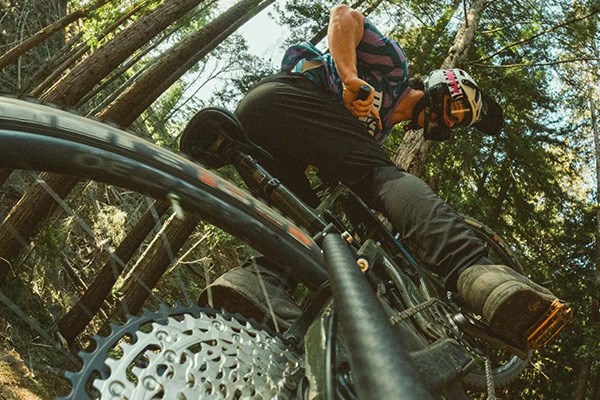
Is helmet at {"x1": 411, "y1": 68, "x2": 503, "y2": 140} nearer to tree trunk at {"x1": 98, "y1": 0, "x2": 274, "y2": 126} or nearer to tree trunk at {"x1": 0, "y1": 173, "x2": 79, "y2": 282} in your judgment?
tree trunk at {"x1": 0, "y1": 173, "x2": 79, "y2": 282}

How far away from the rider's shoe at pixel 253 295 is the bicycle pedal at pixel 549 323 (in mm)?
944

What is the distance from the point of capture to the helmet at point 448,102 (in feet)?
9.55

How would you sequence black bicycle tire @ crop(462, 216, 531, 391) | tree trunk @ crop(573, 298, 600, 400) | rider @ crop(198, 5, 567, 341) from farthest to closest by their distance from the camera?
tree trunk @ crop(573, 298, 600, 400) < black bicycle tire @ crop(462, 216, 531, 391) < rider @ crop(198, 5, 567, 341)

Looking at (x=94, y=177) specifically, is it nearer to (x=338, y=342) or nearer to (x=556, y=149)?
(x=338, y=342)

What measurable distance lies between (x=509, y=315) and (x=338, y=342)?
95cm

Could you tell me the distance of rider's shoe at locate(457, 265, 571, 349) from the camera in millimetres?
1829

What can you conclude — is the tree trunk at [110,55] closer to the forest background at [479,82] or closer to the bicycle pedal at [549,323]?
the forest background at [479,82]

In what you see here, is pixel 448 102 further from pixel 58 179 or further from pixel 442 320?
pixel 58 179

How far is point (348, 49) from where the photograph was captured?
2.67m

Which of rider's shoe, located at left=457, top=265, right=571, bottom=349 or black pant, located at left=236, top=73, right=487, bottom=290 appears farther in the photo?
black pant, located at left=236, top=73, right=487, bottom=290

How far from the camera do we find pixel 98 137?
1197mm

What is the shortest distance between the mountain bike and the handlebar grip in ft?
2.64

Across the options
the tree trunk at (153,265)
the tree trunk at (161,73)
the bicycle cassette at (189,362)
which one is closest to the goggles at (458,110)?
the bicycle cassette at (189,362)

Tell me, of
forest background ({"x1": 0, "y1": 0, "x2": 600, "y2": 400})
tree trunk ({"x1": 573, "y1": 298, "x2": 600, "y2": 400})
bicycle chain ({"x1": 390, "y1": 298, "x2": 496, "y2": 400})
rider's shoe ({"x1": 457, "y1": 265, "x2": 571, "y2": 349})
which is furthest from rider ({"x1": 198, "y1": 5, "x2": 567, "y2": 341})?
tree trunk ({"x1": 573, "y1": 298, "x2": 600, "y2": 400})
